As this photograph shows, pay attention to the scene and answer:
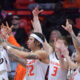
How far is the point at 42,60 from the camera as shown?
9.26 meters

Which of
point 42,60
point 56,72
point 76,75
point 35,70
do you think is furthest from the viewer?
point 56,72

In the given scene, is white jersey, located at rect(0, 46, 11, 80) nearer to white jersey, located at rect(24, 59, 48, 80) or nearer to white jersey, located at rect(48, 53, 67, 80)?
white jersey, located at rect(24, 59, 48, 80)

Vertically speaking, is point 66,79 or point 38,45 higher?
point 38,45

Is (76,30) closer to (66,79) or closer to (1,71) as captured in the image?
(66,79)

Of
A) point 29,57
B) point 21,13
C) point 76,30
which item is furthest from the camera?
point 21,13

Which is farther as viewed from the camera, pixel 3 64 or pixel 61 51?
pixel 3 64

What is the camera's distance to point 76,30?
12.7 metres

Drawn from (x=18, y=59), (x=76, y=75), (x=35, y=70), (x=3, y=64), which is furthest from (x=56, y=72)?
(x=3, y=64)

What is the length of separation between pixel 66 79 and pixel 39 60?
84cm

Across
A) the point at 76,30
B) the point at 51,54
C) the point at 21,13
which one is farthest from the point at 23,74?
the point at 21,13

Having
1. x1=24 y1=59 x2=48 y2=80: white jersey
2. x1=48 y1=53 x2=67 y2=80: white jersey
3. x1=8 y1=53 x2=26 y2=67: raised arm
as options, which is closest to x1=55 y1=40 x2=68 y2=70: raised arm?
x1=48 y1=53 x2=67 y2=80: white jersey

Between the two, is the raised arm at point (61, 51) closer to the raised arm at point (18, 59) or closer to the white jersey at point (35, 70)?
the white jersey at point (35, 70)

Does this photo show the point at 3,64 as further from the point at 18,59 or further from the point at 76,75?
the point at 76,75

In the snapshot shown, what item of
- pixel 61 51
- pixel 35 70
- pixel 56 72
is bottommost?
pixel 56 72
